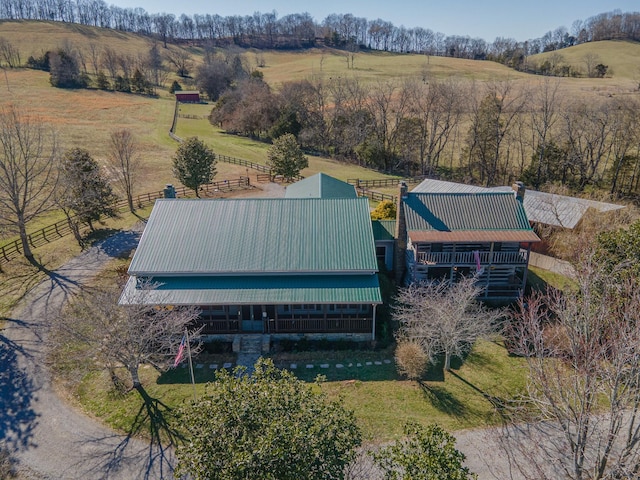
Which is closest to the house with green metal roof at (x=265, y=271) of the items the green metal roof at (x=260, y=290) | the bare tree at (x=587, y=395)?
the green metal roof at (x=260, y=290)

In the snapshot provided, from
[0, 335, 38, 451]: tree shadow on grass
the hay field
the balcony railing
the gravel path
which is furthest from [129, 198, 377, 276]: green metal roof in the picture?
the hay field

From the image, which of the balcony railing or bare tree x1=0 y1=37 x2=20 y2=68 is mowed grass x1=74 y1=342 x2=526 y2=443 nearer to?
the balcony railing

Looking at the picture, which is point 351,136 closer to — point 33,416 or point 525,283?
point 525,283

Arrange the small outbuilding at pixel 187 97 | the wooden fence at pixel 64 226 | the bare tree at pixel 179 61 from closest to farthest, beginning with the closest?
the wooden fence at pixel 64 226 → the small outbuilding at pixel 187 97 → the bare tree at pixel 179 61

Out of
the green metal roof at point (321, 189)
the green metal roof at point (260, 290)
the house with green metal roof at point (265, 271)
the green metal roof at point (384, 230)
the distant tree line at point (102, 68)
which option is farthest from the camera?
the distant tree line at point (102, 68)

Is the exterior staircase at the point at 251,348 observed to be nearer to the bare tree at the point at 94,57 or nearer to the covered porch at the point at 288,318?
the covered porch at the point at 288,318

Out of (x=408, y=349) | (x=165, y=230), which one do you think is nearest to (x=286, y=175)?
(x=165, y=230)
